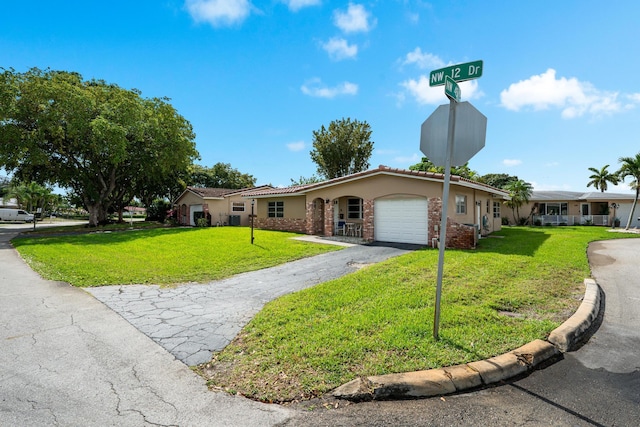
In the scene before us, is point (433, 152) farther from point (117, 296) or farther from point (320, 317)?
point (117, 296)

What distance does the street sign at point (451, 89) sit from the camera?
3.65 meters

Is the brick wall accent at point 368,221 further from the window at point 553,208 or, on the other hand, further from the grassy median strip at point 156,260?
the window at point 553,208

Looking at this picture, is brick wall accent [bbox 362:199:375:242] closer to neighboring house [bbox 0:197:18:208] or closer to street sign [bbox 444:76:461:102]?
street sign [bbox 444:76:461:102]

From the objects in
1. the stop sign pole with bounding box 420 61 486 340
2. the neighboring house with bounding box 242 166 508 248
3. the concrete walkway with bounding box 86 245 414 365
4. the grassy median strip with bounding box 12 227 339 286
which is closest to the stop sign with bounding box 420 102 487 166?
the stop sign pole with bounding box 420 61 486 340

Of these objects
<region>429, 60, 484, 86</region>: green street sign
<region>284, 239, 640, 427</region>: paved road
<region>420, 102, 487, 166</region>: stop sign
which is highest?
<region>429, 60, 484, 86</region>: green street sign

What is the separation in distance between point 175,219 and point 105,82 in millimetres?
14028

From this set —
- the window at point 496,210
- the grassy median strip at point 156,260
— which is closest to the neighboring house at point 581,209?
the window at point 496,210

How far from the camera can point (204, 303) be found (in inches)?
236

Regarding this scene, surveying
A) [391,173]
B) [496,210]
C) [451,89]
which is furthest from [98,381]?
[496,210]

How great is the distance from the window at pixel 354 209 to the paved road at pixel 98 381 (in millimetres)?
14155

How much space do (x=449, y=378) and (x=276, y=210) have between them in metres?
20.2

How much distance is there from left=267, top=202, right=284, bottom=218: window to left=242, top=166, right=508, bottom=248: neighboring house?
1016 millimetres

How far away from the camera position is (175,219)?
110ft

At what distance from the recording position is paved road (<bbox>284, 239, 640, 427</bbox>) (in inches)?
103
